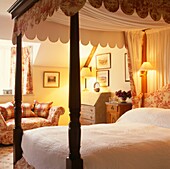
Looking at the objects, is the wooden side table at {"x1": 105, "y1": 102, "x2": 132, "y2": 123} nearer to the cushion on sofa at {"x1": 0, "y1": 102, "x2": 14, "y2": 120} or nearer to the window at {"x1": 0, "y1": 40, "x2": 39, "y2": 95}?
the cushion on sofa at {"x1": 0, "y1": 102, "x2": 14, "y2": 120}

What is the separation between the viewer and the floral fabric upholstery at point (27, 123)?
17.1 feet

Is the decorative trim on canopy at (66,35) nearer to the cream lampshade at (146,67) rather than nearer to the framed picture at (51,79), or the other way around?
the cream lampshade at (146,67)

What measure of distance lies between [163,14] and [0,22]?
321 cm

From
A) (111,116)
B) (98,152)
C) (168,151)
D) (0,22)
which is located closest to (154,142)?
(168,151)

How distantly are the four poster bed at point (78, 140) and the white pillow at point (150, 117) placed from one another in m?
0.43

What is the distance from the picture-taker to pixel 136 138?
284 cm

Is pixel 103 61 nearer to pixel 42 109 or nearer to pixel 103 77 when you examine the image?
pixel 103 77

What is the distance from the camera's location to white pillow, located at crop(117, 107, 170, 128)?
3770 mm

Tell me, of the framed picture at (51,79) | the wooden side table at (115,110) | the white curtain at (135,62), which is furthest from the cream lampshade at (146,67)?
the framed picture at (51,79)

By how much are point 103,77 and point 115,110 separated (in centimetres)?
137

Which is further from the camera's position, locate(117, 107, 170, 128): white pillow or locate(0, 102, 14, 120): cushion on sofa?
locate(0, 102, 14, 120): cushion on sofa

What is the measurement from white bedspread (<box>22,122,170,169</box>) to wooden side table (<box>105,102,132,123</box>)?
2.09 m

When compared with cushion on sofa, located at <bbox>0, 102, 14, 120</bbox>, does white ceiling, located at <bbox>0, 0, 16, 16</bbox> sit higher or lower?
higher

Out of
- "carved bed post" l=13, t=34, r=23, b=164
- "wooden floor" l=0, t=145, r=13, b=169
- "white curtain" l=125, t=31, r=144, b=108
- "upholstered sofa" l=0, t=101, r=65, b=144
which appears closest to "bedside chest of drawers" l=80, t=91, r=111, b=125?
"upholstered sofa" l=0, t=101, r=65, b=144
